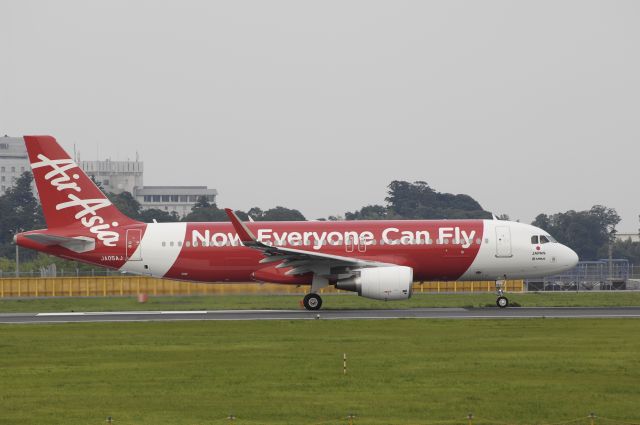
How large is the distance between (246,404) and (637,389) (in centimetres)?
843

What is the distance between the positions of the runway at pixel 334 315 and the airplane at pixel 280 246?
4.98ft

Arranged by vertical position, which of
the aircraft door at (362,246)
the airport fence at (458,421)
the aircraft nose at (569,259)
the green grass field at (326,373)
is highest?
the aircraft door at (362,246)

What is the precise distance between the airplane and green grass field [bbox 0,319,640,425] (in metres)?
7.90

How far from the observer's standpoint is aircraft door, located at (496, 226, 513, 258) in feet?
154

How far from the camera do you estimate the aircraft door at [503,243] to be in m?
47.0

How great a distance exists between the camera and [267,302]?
5603cm

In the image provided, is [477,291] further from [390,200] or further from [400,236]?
[390,200]

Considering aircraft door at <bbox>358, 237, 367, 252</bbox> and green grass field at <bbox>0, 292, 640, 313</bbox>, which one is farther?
green grass field at <bbox>0, 292, 640, 313</bbox>

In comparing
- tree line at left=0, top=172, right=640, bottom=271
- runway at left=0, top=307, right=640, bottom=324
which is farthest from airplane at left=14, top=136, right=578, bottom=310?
tree line at left=0, top=172, right=640, bottom=271

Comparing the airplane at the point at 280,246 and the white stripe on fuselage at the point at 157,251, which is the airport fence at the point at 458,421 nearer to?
the airplane at the point at 280,246

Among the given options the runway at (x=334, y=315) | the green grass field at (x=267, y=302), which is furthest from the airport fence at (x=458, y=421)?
the green grass field at (x=267, y=302)

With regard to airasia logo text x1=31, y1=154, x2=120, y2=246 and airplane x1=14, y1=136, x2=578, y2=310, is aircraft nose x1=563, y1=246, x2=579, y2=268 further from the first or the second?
airasia logo text x1=31, y1=154, x2=120, y2=246

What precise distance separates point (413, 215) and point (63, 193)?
123 m

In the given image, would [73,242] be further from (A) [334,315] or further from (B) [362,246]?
(B) [362,246]
